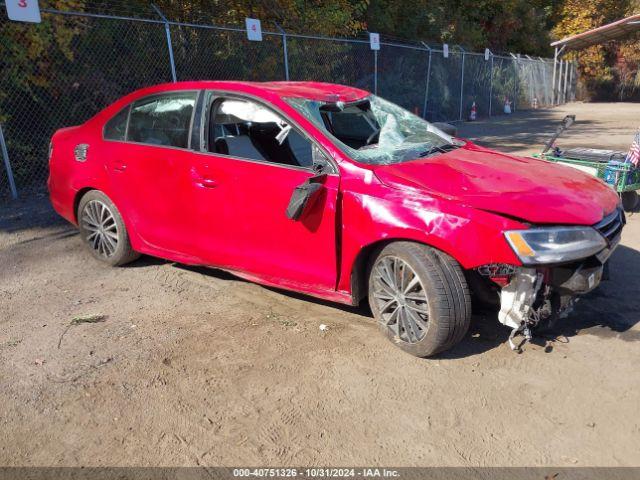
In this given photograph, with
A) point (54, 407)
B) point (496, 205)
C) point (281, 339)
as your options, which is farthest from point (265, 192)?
point (54, 407)

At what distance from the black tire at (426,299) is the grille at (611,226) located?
36.5 inches

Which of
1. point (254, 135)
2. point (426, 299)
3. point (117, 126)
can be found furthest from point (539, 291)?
point (117, 126)

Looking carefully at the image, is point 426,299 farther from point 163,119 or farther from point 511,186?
point 163,119

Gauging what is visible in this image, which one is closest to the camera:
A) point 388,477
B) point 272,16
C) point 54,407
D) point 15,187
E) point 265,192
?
point 388,477

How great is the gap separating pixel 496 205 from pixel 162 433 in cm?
220

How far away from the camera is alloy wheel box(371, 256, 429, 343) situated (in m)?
3.51

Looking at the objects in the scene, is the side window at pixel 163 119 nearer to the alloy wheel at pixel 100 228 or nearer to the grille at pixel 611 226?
the alloy wheel at pixel 100 228

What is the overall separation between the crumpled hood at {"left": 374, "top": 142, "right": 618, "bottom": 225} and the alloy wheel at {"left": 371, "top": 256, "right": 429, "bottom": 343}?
513 millimetres

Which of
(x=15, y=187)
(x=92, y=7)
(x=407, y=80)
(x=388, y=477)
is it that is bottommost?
(x=388, y=477)

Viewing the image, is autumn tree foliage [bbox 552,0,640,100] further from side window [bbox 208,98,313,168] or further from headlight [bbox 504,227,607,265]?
headlight [bbox 504,227,607,265]

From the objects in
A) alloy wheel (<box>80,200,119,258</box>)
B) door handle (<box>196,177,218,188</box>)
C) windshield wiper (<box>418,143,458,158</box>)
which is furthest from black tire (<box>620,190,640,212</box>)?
alloy wheel (<box>80,200,119,258</box>)

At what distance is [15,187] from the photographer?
839 centimetres

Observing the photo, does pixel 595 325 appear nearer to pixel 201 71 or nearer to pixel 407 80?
pixel 201 71

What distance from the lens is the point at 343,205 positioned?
3.73m
